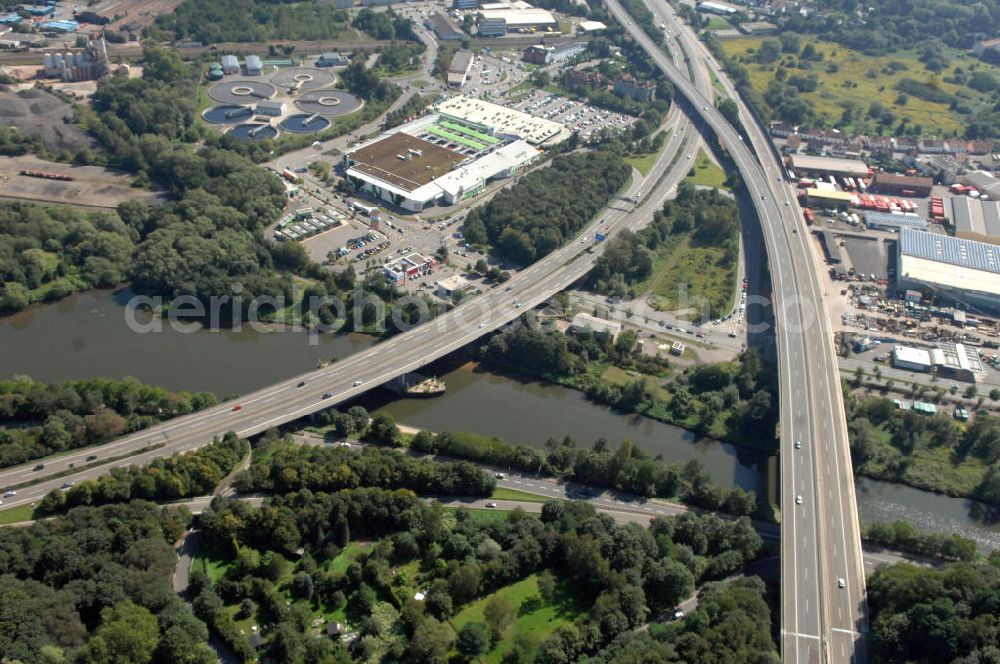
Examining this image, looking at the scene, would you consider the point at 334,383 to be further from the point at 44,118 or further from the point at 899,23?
the point at 899,23

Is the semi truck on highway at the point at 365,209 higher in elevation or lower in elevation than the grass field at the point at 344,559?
higher

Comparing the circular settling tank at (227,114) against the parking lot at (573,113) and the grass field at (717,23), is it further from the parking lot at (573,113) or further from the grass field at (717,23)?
the grass field at (717,23)

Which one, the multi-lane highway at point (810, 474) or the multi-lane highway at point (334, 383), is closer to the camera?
the multi-lane highway at point (810, 474)

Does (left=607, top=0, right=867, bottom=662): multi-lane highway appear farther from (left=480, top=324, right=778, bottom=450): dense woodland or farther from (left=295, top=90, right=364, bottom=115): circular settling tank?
(left=295, top=90, right=364, bottom=115): circular settling tank

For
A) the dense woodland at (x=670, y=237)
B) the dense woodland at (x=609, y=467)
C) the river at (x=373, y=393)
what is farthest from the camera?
the dense woodland at (x=670, y=237)

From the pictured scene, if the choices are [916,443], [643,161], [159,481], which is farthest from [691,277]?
[159,481]

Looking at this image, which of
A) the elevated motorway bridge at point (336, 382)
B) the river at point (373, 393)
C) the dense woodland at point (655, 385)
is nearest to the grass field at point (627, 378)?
the dense woodland at point (655, 385)

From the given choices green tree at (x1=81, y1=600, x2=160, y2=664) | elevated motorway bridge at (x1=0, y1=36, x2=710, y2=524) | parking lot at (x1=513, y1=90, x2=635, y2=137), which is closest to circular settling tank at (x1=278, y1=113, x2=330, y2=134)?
parking lot at (x1=513, y1=90, x2=635, y2=137)
